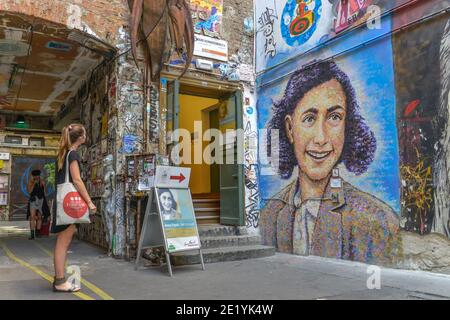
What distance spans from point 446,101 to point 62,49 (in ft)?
21.2

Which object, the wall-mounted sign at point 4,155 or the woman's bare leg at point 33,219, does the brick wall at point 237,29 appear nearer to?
the woman's bare leg at point 33,219

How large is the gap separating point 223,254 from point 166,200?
145 cm

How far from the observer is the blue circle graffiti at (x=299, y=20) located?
23.5ft

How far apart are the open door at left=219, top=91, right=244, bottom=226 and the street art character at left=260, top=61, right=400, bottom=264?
0.60 m

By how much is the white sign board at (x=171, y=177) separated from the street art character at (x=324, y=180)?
2.20m

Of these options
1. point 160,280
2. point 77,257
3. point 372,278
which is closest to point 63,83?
point 77,257

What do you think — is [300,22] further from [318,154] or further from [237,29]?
[318,154]

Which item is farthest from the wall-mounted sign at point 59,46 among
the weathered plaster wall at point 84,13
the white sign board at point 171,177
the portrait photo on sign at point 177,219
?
the portrait photo on sign at point 177,219

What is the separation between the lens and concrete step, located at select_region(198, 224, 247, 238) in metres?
7.43

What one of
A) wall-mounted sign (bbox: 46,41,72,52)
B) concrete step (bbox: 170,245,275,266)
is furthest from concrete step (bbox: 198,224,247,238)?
wall-mounted sign (bbox: 46,41,72,52)

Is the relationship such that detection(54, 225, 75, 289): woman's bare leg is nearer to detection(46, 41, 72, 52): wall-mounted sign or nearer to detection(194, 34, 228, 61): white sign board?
detection(46, 41, 72, 52): wall-mounted sign

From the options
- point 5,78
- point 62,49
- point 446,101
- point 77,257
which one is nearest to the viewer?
point 446,101

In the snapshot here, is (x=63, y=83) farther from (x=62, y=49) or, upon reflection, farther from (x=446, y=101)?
(x=446, y=101)

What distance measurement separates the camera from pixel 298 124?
24.2ft
